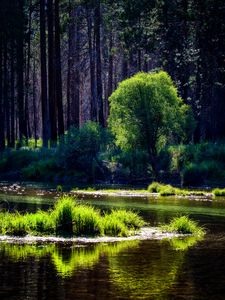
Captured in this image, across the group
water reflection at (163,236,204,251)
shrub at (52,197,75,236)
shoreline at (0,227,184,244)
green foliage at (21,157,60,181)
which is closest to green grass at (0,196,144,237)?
shrub at (52,197,75,236)

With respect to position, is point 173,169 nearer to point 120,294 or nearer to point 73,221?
point 73,221

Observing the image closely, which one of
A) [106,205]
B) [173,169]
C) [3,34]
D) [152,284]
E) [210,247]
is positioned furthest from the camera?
[3,34]

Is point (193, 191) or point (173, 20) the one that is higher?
point (173, 20)

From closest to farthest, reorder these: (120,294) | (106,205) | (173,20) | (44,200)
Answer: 1. (120,294)
2. (106,205)
3. (44,200)
4. (173,20)

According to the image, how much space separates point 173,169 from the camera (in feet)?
161

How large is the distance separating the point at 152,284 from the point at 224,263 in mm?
2998

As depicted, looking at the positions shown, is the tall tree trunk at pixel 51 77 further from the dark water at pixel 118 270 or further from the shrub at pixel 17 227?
the dark water at pixel 118 270

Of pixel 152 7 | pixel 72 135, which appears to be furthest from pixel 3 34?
pixel 72 135

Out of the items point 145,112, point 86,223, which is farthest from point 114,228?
point 145,112

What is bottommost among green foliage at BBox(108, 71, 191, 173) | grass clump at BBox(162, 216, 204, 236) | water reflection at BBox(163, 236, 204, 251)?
water reflection at BBox(163, 236, 204, 251)

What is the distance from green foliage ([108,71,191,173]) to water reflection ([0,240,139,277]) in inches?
1035

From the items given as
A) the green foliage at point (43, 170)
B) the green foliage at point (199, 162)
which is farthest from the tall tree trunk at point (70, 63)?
the green foliage at point (199, 162)

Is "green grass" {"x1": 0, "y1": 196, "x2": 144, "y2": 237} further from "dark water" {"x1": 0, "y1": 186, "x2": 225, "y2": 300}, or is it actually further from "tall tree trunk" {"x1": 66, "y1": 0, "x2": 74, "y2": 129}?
"tall tree trunk" {"x1": 66, "y1": 0, "x2": 74, "y2": 129}

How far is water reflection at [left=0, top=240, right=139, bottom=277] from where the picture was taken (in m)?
16.7
